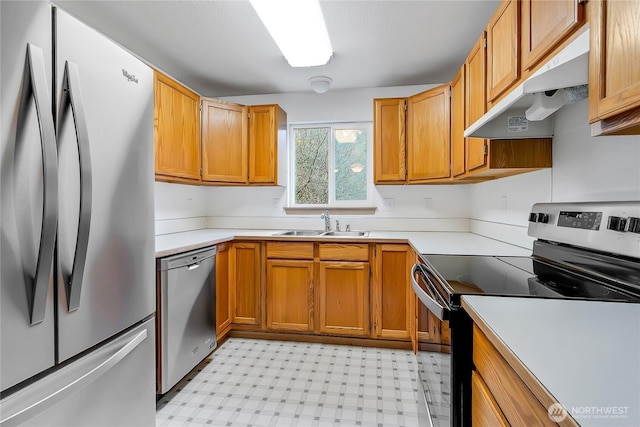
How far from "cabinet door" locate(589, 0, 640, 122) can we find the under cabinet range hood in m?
0.05

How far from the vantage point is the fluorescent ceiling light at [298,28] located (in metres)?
1.69

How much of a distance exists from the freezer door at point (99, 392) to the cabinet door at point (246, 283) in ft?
4.20

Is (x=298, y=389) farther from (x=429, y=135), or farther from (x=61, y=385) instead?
(x=429, y=135)

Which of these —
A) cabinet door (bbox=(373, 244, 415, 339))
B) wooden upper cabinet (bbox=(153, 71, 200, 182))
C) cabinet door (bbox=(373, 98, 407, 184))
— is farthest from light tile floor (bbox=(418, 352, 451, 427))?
wooden upper cabinet (bbox=(153, 71, 200, 182))

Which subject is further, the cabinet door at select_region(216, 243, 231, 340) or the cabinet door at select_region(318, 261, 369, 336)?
the cabinet door at select_region(318, 261, 369, 336)

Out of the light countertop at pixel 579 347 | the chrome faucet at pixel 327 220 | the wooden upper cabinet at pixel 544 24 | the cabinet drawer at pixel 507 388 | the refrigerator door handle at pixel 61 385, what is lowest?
the refrigerator door handle at pixel 61 385

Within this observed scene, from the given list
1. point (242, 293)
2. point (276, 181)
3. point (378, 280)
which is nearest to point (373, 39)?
point (276, 181)

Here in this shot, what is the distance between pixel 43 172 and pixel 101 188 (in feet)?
0.71

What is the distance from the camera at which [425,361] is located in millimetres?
1444

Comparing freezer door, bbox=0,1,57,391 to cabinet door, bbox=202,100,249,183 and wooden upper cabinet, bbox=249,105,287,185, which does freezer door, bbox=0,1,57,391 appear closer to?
cabinet door, bbox=202,100,249,183

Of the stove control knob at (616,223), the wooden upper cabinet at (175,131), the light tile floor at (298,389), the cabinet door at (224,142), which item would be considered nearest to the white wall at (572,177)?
the stove control knob at (616,223)

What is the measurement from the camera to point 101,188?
1049mm

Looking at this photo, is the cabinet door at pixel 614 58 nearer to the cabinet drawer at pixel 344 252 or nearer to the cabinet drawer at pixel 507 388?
the cabinet drawer at pixel 507 388

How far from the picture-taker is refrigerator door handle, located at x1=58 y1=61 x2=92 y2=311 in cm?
91
